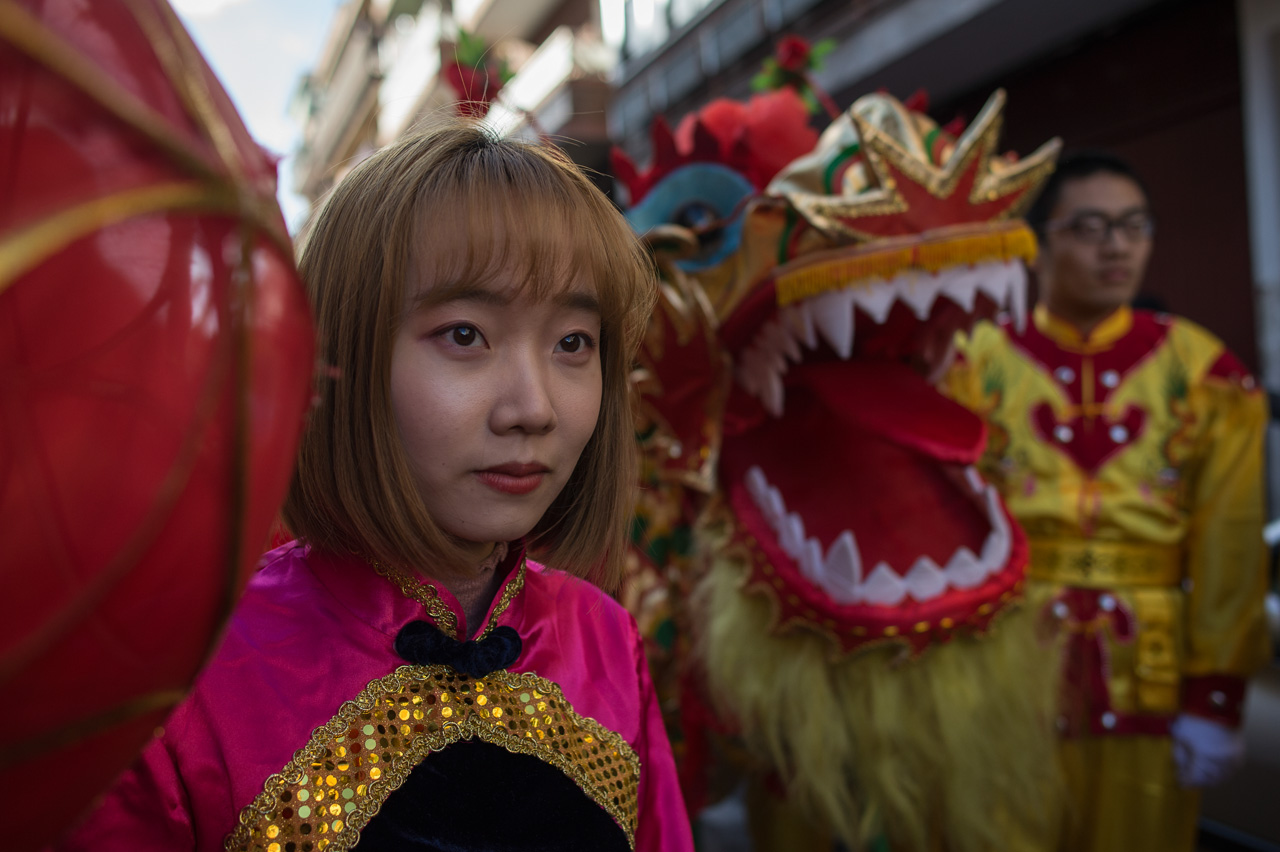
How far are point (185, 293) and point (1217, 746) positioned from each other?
283 centimetres

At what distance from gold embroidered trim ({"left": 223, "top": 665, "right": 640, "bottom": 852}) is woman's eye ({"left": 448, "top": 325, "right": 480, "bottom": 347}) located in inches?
14.1

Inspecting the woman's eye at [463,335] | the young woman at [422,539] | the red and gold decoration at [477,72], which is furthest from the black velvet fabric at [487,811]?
the red and gold decoration at [477,72]

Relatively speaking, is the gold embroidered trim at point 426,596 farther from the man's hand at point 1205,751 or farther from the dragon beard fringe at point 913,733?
the man's hand at point 1205,751

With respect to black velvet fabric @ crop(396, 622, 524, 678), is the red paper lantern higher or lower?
higher

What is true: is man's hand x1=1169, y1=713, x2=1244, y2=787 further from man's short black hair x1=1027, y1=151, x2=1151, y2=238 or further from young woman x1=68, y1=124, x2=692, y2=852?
young woman x1=68, y1=124, x2=692, y2=852

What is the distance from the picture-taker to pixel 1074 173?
9.40 ft

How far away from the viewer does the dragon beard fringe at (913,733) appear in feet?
6.17

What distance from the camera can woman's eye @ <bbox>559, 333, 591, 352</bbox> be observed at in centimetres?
109

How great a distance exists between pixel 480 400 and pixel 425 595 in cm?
25

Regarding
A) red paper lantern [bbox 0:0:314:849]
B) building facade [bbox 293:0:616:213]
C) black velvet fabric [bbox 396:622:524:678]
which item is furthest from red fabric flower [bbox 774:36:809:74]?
red paper lantern [bbox 0:0:314:849]

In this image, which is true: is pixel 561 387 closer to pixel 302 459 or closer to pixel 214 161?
pixel 302 459

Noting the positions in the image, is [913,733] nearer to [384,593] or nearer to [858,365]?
[858,365]

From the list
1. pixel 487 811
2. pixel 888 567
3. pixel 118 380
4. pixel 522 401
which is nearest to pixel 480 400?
pixel 522 401

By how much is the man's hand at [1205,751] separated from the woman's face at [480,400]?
230 centimetres
